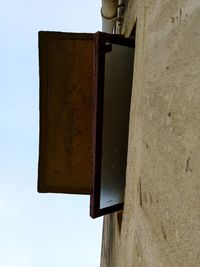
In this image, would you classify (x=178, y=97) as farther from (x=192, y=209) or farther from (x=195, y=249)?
(x=195, y=249)

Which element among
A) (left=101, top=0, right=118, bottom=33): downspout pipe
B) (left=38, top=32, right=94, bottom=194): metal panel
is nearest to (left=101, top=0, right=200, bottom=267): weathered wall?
(left=38, top=32, right=94, bottom=194): metal panel

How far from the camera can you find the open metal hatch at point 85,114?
3268 millimetres

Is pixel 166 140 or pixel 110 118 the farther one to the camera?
pixel 110 118

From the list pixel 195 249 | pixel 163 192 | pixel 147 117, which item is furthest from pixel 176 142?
pixel 147 117

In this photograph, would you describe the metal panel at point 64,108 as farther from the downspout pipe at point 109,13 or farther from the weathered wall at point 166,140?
the weathered wall at point 166,140

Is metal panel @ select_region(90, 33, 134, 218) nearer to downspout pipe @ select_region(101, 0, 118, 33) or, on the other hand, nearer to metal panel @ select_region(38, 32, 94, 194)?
metal panel @ select_region(38, 32, 94, 194)

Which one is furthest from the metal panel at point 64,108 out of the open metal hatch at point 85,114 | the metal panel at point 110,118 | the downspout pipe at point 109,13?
the downspout pipe at point 109,13

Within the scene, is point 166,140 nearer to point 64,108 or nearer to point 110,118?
point 110,118

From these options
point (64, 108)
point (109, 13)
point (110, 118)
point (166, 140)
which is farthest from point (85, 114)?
point (166, 140)

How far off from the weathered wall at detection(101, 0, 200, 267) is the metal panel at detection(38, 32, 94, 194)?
1.23m

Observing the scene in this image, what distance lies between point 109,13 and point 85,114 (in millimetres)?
1355

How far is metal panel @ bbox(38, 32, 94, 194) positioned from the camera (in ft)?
13.2

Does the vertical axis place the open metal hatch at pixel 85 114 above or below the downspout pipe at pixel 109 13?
below

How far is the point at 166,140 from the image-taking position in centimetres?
188
